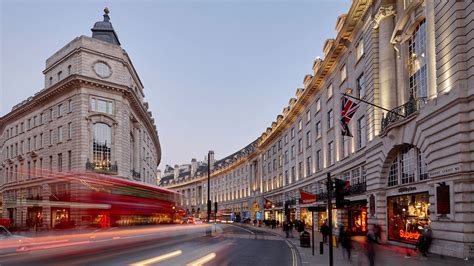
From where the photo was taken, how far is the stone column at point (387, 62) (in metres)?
29.7

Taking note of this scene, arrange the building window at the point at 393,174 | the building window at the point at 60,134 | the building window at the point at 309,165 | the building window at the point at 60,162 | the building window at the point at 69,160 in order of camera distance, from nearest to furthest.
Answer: the building window at the point at 393,174, the building window at the point at 309,165, the building window at the point at 69,160, the building window at the point at 60,162, the building window at the point at 60,134

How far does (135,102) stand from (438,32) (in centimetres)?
4840

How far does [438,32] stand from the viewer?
22516 millimetres

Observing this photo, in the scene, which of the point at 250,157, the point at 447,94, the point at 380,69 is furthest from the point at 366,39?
the point at 250,157

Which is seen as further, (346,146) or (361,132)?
(346,146)

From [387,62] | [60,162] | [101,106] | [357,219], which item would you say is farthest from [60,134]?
[387,62]

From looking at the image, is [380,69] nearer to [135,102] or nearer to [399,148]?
[399,148]

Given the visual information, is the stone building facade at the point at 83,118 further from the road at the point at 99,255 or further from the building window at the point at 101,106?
the road at the point at 99,255

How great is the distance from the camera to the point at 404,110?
90.3ft

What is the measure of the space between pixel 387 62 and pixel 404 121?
5.65 metres

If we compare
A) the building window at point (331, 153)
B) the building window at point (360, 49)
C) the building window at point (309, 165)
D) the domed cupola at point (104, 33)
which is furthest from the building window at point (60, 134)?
the building window at point (360, 49)

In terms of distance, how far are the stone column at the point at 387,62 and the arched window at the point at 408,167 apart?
3.36 m

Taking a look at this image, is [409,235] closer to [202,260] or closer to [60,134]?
[202,260]

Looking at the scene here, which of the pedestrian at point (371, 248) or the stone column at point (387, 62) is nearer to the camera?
the pedestrian at point (371, 248)
